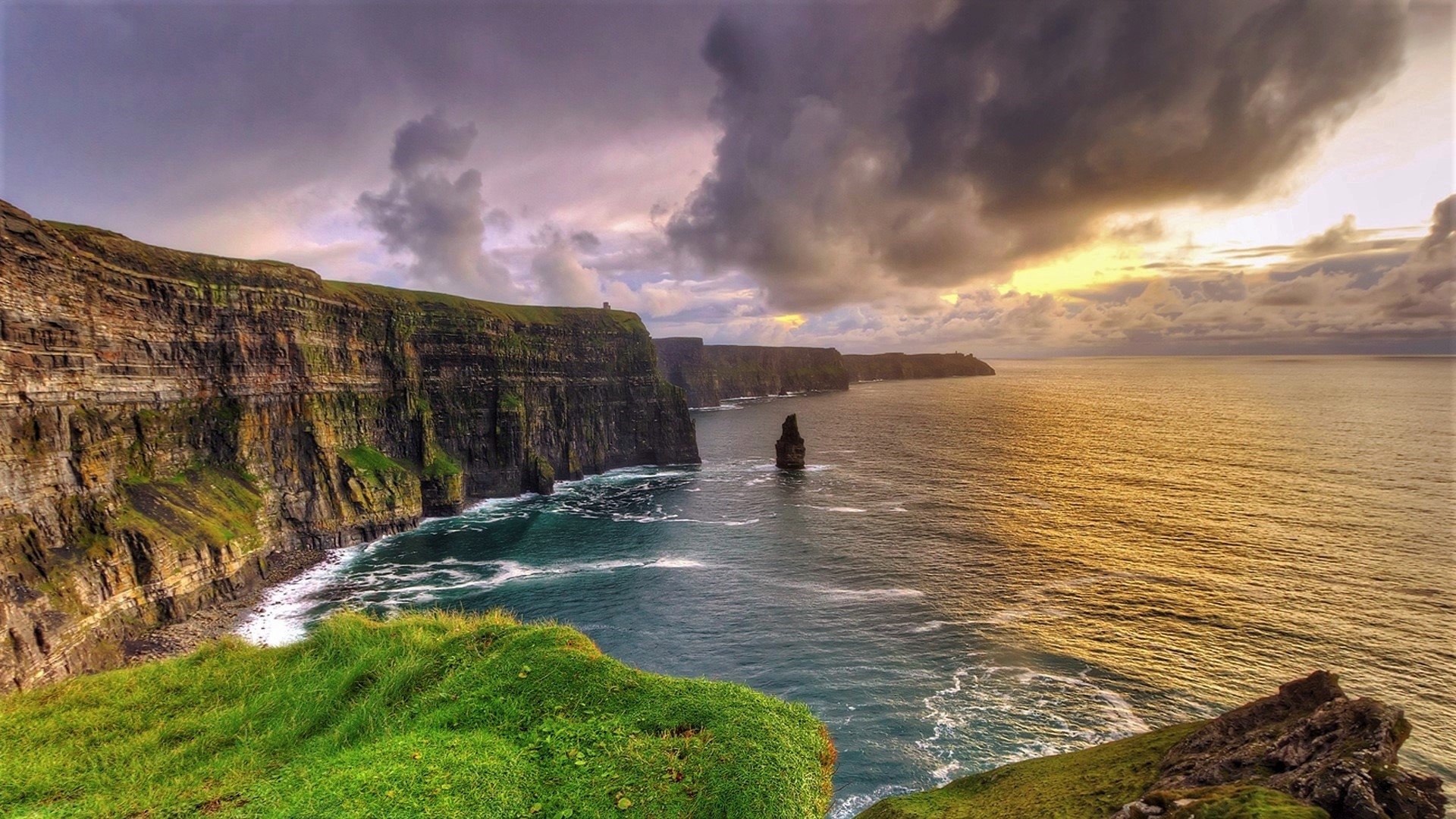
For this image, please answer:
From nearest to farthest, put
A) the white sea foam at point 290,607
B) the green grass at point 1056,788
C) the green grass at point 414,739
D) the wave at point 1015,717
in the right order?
the green grass at point 1056,788 < the green grass at point 414,739 < the wave at point 1015,717 < the white sea foam at point 290,607

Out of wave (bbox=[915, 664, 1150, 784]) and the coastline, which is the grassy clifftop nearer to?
the coastline

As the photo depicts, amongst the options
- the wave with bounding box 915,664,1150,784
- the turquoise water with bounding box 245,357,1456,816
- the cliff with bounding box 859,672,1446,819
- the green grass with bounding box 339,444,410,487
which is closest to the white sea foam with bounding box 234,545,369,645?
the turquoise water with bounding box 245,357,1456,816

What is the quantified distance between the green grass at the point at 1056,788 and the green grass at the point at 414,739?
8.75 ft

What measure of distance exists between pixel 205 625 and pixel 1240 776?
54339 millimetres

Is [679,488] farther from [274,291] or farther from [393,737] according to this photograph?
[393,737]

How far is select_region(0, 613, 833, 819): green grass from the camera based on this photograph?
12258 mm

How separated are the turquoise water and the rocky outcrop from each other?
14541 millimetres

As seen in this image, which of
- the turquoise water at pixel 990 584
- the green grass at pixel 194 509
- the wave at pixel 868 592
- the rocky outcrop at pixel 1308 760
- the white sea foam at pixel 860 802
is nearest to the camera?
the rocky outcrop at pixel 1308 760

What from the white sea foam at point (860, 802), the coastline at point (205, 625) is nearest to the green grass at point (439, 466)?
the coastline at point (205, 625)

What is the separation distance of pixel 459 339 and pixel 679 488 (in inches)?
1564

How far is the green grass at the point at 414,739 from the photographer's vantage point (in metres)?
12.3

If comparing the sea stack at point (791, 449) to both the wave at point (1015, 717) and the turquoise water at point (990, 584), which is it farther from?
the wave at point (1015, 717)

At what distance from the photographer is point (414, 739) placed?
1399 cm

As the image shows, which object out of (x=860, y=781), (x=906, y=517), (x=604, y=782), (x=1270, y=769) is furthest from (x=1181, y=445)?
(x=604, y=782)
